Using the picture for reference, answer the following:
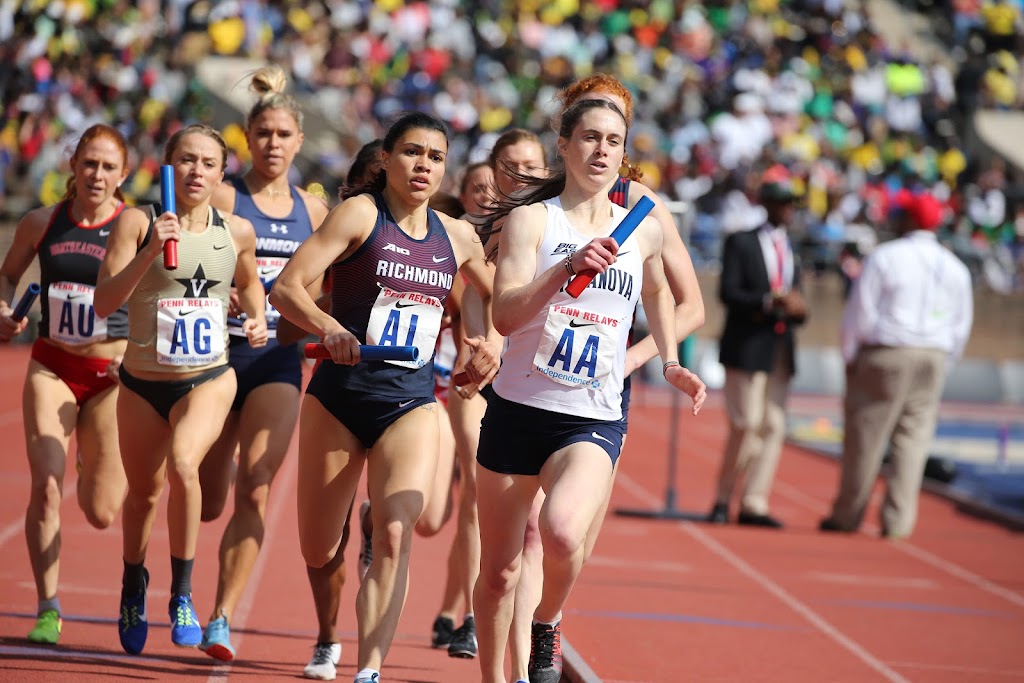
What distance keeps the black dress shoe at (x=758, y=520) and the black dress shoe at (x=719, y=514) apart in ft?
0.42

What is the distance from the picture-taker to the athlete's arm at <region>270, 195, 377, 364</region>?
536 centimetres

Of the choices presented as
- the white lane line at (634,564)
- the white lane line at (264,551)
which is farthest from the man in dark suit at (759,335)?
the white lane line at (264,551)

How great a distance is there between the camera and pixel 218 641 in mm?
5898

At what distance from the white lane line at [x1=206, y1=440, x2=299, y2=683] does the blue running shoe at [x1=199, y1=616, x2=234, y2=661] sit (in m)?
0.07

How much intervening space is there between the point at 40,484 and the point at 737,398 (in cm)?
612

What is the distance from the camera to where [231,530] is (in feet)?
20.4

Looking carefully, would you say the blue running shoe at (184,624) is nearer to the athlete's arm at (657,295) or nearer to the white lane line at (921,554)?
the athlete's arm at (657,295)

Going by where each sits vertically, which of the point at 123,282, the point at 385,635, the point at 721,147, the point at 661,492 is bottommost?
the point at 661,492

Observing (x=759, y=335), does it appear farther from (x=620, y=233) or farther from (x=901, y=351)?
(x=620, y=233)

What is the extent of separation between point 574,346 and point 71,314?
267 cm

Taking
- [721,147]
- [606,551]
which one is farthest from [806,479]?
[721,147]

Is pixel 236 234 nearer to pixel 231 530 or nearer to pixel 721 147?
pixel 231 530

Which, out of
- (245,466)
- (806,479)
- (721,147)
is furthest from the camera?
(721,147)

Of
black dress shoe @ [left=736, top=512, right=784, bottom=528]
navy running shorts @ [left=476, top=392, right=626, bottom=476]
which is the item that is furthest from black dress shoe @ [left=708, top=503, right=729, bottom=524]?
navy running shorts @ [left=476, top=392, right=626, bottom=476]
